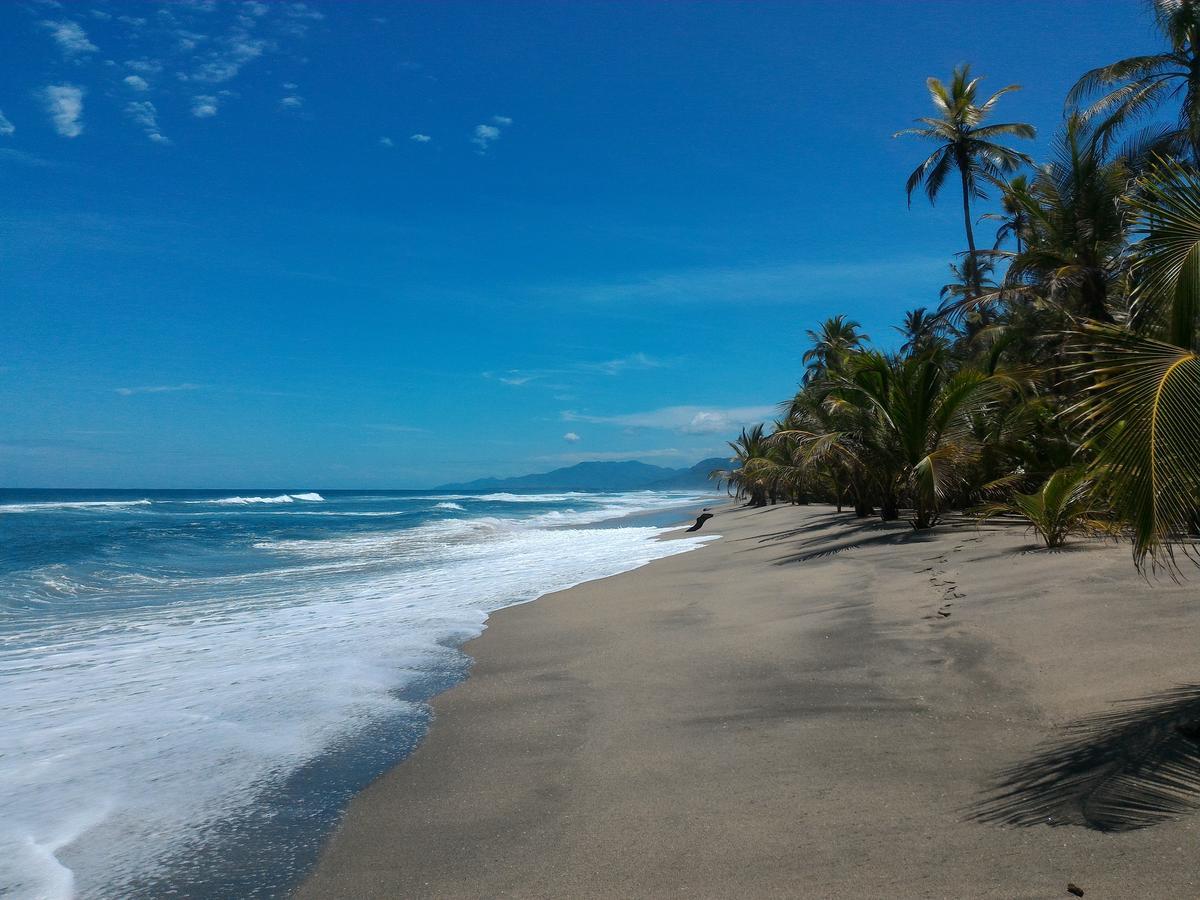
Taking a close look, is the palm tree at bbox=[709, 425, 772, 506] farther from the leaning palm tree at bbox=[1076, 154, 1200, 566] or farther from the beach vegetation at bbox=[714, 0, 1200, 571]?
the leaning palm tree at bbox=[1076, 154, 1200, 566]

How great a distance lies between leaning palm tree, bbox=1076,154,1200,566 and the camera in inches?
115

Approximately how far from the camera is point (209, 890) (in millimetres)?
2908

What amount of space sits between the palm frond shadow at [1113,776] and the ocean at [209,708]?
2.96 meters

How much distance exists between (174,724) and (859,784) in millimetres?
4534

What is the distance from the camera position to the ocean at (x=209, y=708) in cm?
327

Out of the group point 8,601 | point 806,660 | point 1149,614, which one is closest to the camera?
point 1149,614

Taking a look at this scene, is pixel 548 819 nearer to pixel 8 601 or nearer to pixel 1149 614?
pixel 1149 614

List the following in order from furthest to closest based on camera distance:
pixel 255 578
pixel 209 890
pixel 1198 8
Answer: pixel 1198 8 < pixel 255 578 < pixel 209 890

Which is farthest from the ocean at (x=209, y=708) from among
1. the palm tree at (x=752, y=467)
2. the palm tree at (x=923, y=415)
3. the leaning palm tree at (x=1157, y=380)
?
the palm tree at (x=752, y=467)

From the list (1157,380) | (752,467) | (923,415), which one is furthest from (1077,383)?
(752,467)

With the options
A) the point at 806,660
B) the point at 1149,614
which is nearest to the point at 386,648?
the point at 806,660

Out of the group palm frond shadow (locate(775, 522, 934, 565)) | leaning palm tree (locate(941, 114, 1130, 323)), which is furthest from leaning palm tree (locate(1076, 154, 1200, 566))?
leaning palm tree (locate(941, 114, 1130, 323))

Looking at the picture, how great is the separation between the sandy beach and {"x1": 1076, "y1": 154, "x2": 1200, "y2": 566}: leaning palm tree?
3.93ft

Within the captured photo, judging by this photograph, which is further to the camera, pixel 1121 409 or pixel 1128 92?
pixel 1128 92
